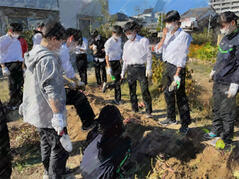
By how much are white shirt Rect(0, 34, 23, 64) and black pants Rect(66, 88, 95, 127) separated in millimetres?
2372

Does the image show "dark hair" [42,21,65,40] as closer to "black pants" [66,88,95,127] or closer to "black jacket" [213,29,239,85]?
"black pants" [66,88,95,127]

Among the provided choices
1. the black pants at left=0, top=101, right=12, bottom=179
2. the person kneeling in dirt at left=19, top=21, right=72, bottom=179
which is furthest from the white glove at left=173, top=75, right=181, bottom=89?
the black pants at left=0, top=101, right=12, bottom=179

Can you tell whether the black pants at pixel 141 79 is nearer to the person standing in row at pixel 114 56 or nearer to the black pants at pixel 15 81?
the person standing in row at pixel 114 56

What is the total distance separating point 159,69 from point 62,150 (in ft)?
12.5

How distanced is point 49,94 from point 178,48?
2066mm

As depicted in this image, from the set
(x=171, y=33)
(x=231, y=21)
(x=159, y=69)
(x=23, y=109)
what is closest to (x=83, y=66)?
(x=159, y=69)

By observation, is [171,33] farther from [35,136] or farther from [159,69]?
[35,136]

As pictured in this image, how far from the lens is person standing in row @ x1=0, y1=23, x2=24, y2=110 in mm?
4246

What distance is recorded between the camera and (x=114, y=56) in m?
4.91

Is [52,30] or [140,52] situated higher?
[52,30]

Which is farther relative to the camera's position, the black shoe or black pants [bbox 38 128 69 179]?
the black shoe

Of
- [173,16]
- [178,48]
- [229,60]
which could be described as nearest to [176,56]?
[178,48]

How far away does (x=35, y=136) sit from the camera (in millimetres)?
3322

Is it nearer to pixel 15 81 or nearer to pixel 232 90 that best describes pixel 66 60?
pixel 15 81
